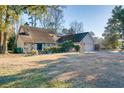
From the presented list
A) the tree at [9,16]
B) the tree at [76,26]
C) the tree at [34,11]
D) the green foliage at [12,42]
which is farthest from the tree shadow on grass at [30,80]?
the tree at [9,16]

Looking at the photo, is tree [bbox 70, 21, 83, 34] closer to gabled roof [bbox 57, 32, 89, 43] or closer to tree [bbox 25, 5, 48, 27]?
gabled roof [bbox 57, 32, 89, 43]

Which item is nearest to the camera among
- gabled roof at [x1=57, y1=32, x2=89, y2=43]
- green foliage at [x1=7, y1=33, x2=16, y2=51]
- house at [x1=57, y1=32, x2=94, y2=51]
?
gabled roof at [x1=57, y1=32, x2=89, y2=43]

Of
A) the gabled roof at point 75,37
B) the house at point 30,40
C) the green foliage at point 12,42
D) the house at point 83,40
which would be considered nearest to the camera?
the gabled roof at point 75,37

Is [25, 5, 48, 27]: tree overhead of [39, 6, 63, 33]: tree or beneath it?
overhead

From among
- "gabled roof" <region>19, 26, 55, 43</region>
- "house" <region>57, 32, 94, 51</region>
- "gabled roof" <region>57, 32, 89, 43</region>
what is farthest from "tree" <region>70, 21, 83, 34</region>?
"gabled roof" <region>19, 26, 55, 43</region>

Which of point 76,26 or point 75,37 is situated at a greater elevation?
point 76,26

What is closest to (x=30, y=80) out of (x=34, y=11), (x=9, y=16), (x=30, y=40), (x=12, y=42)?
(x=30, y=40)

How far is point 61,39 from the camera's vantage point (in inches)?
386

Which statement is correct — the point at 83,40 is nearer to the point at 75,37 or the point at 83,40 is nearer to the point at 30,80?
the point at 75,37

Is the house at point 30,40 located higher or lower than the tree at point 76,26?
lower

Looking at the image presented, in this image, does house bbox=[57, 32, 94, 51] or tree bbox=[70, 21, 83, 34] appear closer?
tree bbox=[70, 21, 83, 34]

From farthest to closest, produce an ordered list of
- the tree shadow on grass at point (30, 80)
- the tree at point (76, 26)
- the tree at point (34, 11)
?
the tree at point (34, 11) → the tree at point (76, 26) → the tree shadow on grass at point (30, 80)

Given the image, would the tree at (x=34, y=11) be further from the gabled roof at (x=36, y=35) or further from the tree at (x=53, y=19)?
the gabled roof at (x=36, y=35)
